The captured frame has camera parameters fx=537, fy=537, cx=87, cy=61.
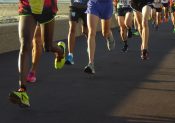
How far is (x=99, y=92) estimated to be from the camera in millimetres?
7262

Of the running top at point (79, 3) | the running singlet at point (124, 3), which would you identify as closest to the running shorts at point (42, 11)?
the running top at point (79, 3)

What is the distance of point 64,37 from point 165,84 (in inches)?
363

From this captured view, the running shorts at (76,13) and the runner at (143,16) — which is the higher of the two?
the running shorts at (76,13)

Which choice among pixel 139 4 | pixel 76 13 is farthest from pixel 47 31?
pixel 139 4

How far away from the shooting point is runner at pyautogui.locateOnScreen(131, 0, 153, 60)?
10898 millimetres

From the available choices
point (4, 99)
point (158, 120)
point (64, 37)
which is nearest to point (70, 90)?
point (4, 99)

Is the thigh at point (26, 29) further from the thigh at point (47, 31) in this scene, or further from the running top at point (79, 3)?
the running top at point (79, 3)

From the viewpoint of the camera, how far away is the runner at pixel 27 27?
6.16 metres

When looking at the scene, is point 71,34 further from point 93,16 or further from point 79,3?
point 93,16

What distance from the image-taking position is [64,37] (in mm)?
16938

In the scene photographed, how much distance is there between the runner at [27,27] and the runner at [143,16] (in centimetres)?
397

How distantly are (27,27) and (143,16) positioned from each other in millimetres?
4910

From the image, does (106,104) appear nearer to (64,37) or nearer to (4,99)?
(4,99)

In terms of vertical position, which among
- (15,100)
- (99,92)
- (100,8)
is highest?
(100,8)
